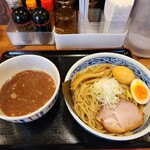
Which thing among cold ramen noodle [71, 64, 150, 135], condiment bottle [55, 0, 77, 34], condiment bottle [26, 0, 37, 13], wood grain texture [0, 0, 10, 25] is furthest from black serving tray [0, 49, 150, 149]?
wood grain texture [0, 0, 10, 25]

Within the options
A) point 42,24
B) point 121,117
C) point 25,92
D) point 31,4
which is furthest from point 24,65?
point 121,117

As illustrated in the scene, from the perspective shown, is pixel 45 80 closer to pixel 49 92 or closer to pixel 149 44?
pixel 49 92

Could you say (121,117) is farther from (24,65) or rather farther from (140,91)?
(24,65)

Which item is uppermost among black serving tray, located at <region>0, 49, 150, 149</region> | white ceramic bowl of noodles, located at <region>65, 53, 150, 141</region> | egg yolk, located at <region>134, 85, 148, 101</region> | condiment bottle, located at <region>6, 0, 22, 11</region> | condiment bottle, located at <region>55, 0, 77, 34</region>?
condiment bottle, located at <region>6, 0, 22, 11</region>

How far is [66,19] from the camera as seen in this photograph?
832 millimetres

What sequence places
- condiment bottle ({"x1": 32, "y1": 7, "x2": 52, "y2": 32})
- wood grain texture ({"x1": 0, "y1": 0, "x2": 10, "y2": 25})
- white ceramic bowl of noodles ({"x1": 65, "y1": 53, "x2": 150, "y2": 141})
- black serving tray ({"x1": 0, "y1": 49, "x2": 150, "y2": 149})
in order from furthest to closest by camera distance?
1. wood grain texture ({"x1": 0, "y1": 0, "x2": 10, "y2": 25})
2. condiment bottle ({"x1": 32, "y1": 7, "x2": 52, "y2": 32})
3. white ceramic bowl of noodles ({"x1": 65, "y1": 53, "x2": 150, "y2": 141})
4. black serving tray ({"x1": 0, "y1": 49, "x2": 150, "y2": 149})

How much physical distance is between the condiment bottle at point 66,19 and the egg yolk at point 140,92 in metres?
0.45

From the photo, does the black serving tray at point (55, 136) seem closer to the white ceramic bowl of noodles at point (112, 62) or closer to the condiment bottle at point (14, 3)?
the white ceramic bowl of noodles at point (112, 62)

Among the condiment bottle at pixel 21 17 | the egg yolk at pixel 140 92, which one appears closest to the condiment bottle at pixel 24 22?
the condiment bottle at pixel 21 17

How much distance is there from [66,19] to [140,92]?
513 mm

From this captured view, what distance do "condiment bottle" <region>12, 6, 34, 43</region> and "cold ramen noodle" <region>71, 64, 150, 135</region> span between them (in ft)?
1.35

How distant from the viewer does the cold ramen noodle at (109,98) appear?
594 mm

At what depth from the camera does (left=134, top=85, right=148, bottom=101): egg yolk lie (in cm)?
67

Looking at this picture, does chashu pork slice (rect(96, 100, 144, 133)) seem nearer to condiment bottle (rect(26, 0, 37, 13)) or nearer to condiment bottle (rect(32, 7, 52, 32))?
condiment bottle (rect(32, 7, 52, 32))
